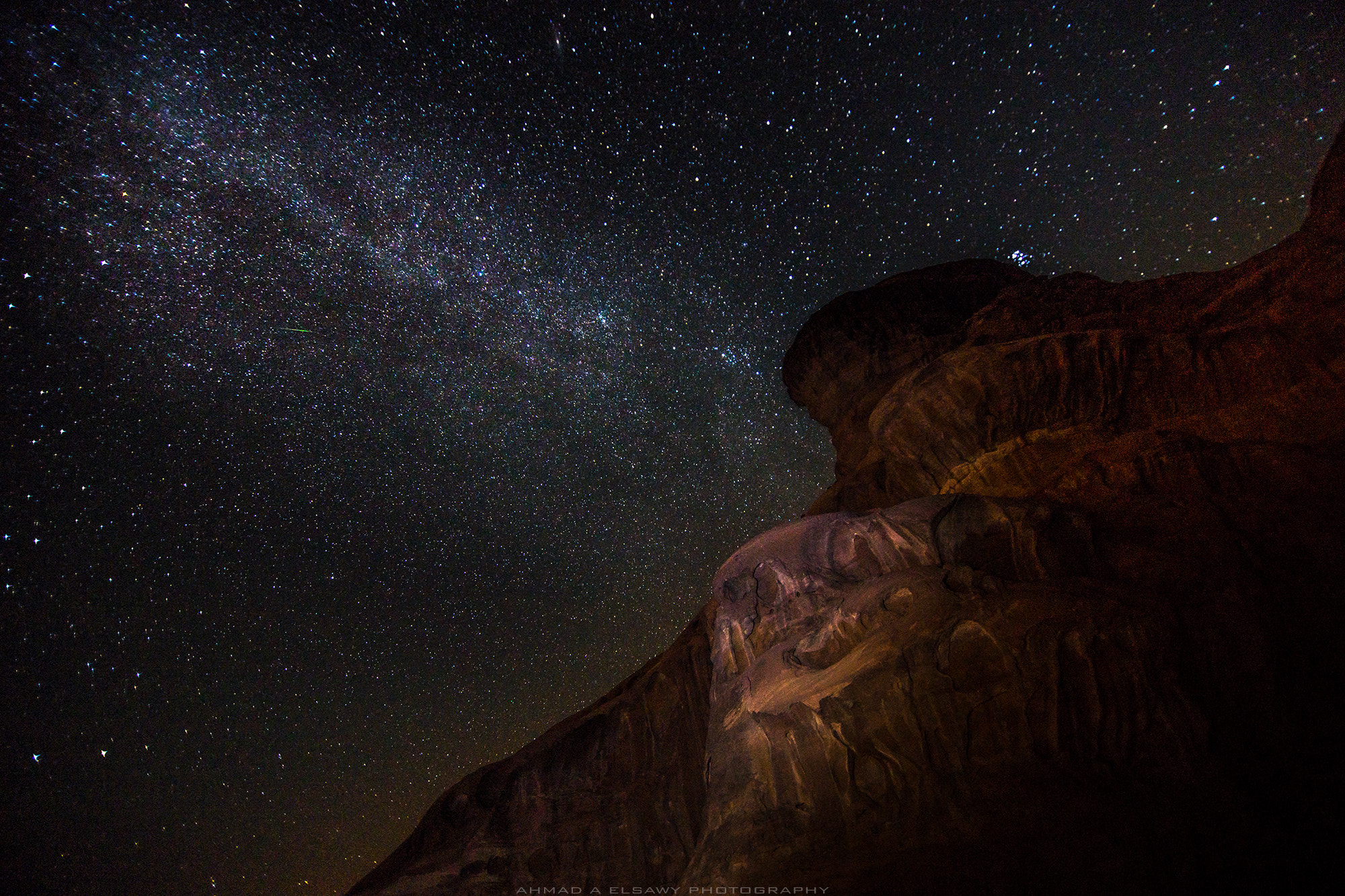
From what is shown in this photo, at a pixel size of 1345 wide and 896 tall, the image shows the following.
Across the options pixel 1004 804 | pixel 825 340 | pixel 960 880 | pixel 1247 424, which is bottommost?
pixel 960 880

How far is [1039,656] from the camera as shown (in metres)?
5.58

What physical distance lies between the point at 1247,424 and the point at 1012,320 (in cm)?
398

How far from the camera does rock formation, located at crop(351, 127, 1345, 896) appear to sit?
4.89 m

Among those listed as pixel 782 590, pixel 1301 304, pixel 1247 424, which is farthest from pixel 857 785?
pixel 1301 304

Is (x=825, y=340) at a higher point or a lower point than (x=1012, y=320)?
higher

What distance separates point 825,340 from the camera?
16422 mm

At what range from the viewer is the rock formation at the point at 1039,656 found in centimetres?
489

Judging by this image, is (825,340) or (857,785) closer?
(857,785)

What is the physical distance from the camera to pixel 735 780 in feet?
21.4

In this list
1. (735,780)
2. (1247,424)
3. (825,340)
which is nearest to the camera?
(735,780)

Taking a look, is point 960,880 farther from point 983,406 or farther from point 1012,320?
point 1012,320

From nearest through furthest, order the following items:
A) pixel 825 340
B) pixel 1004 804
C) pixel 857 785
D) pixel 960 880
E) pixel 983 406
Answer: pixel 960 880 < pixel 1004 804 < pixel 857 785 < pixel 983 406 < pixel 825 340

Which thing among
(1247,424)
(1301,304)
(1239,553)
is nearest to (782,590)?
(1239,553)

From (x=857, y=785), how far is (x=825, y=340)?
12.6 m
